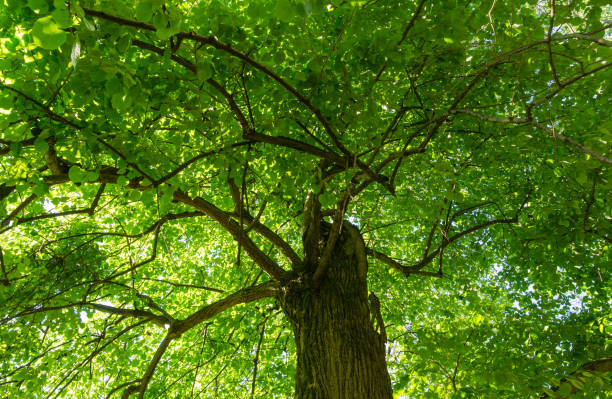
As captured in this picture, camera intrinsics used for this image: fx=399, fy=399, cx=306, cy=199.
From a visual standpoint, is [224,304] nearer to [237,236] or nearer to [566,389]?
[237,236]

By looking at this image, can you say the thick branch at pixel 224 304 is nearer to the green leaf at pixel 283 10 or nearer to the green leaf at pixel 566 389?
the green leaf at pixel 566 389

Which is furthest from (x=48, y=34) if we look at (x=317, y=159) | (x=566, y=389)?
(x=317, y=159)

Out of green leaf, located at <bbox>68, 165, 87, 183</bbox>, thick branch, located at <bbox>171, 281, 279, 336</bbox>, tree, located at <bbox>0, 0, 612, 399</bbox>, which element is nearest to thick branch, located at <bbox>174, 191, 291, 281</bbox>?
tree, located at <bbox>0, 0, 612, 399</bbox>

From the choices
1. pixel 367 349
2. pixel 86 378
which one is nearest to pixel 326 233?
pixel 367 349

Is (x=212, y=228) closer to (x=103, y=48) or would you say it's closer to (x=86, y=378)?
(x=86, y=378)

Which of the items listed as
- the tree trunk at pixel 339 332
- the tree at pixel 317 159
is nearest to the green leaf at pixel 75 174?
the tree at pixel 317 159

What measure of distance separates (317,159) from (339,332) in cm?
167

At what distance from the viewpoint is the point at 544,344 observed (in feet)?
14.7

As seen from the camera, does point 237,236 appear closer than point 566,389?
No

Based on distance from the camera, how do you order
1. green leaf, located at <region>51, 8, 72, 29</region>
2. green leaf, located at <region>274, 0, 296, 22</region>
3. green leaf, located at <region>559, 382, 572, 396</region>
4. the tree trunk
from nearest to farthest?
green leaf, located at <region>51, 8, 72, 29</region> → green leaf, located at <region>274, 0, 296, 22</region> → green leaf, located at <region>559, 382, 572, 396</region> → the tree trunk

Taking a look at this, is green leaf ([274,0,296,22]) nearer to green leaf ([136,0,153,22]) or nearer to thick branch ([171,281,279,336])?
green leaf ([136,0,153,22])

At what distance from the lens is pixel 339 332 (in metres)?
3.53

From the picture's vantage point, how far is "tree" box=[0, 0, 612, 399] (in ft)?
7.48

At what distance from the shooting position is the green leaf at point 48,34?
3.75 feet
